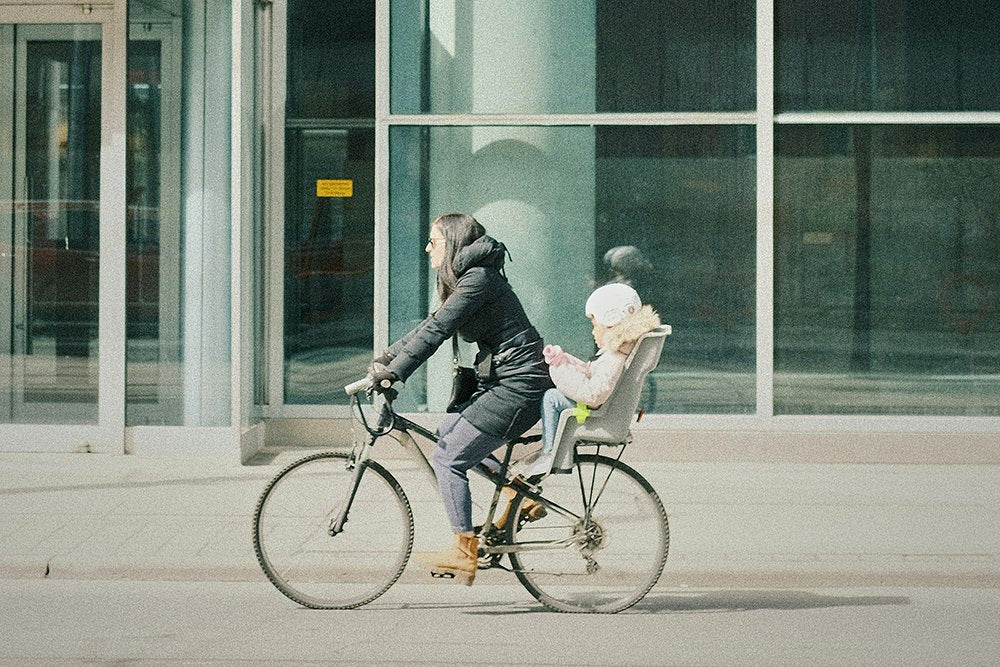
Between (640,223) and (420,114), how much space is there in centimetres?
180

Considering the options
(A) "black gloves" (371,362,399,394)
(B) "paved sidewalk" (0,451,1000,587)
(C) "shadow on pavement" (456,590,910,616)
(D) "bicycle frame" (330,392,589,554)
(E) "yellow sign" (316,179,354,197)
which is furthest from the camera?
(E) "yellow sign" (316,179,354,197)

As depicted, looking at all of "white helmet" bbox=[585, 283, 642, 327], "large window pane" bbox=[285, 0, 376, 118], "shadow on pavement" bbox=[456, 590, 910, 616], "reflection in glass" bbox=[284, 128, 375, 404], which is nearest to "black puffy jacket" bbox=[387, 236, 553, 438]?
"white helmet" bbox=[585, 283, 642, 327]

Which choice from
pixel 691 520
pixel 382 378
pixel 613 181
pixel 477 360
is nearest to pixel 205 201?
pixel 613 181

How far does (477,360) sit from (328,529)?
0.98 metres

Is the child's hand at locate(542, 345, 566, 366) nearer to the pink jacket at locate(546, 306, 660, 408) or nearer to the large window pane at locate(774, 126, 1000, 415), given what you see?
the pink jacket at locate(546, 306, 660, 408)

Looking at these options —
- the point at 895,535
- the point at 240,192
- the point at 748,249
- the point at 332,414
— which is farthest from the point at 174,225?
the point at 895,535

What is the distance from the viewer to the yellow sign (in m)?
11.5

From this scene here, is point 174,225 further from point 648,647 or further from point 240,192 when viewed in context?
point 648,647

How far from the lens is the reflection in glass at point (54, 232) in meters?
11.5

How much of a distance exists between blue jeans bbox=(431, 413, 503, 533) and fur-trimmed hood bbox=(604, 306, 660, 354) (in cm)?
63

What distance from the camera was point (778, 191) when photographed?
11258mm

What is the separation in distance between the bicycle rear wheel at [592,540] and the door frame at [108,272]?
548 cm

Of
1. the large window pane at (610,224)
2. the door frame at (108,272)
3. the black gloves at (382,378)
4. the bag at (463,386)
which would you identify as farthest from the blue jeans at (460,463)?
the door frame at (108,272)

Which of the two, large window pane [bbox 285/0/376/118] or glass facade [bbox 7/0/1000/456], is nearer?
glass facade [bbox 7/0/1000/456]
